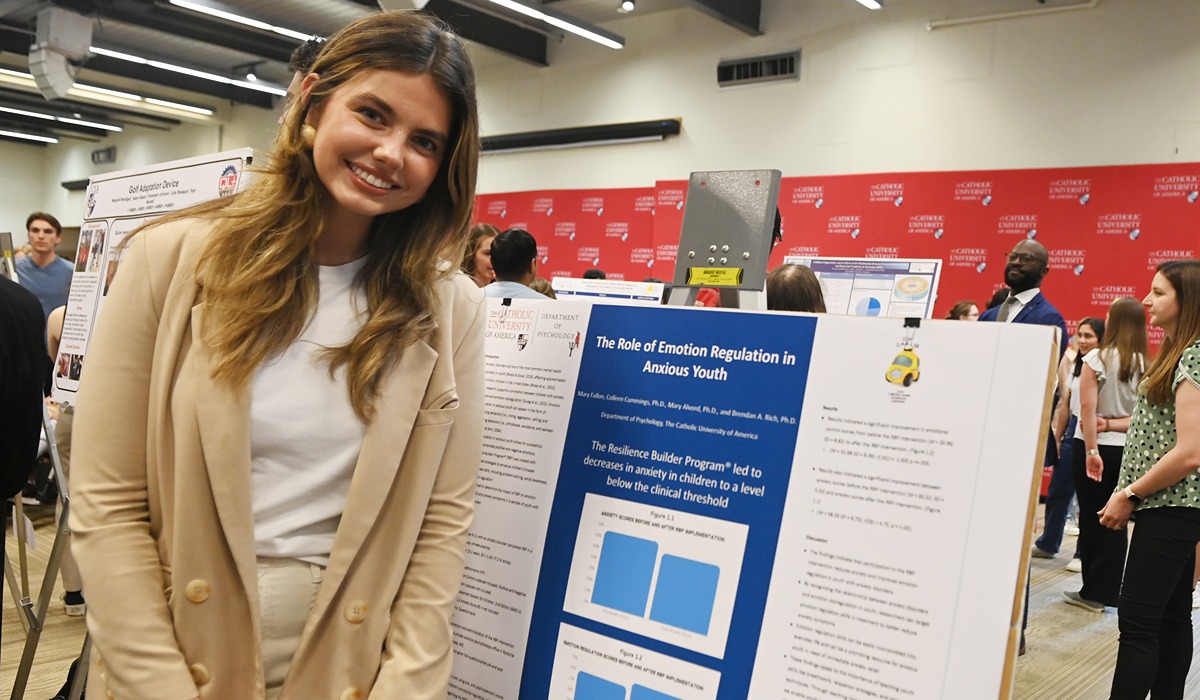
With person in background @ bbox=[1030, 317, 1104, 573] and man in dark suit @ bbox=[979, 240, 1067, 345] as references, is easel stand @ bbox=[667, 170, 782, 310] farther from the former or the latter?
person in background @ bbox=[1030, 317, 1104, 573]

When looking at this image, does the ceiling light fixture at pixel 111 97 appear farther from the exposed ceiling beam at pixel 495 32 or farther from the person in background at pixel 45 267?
the person in background at pixel 45 267

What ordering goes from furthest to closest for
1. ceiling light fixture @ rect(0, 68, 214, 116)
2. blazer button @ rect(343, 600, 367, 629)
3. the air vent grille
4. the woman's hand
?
ceiling light fixture @ rect(0, 68, 214, 116) → the air vent grille → the woman's hand → blazer button @ rect(343, 600, 367, 629)

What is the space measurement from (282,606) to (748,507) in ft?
2.27

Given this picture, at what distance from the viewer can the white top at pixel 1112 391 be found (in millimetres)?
4527

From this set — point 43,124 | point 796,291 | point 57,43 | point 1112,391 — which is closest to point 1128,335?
point 1112,391

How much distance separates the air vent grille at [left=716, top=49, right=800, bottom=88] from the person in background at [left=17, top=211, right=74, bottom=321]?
588 cm

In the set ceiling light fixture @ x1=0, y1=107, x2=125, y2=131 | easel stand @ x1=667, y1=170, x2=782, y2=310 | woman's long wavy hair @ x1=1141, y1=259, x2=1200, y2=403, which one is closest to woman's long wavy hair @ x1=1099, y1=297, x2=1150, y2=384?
woman's long wavy hair @ x1=1141, y1=259, x2=1200, y2=403

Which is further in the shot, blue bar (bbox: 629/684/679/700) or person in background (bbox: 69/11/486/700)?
blue bar (bbox: 629/684/679/700)

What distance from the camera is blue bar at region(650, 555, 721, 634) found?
1.33 m

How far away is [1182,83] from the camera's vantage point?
631 centimetres

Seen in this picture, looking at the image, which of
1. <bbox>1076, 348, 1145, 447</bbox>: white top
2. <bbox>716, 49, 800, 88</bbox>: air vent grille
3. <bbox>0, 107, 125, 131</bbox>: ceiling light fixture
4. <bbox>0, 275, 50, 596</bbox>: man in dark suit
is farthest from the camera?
<bbox>0, 107, 125, 131</bbox>: ceiling light fixture

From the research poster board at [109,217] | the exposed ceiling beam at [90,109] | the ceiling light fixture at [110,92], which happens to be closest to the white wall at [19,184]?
the exposed ceiling beam at [90,109]

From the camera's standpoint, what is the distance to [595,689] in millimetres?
1399

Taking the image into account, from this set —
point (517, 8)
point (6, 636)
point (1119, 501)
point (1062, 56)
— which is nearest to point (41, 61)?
point (517, 8)
